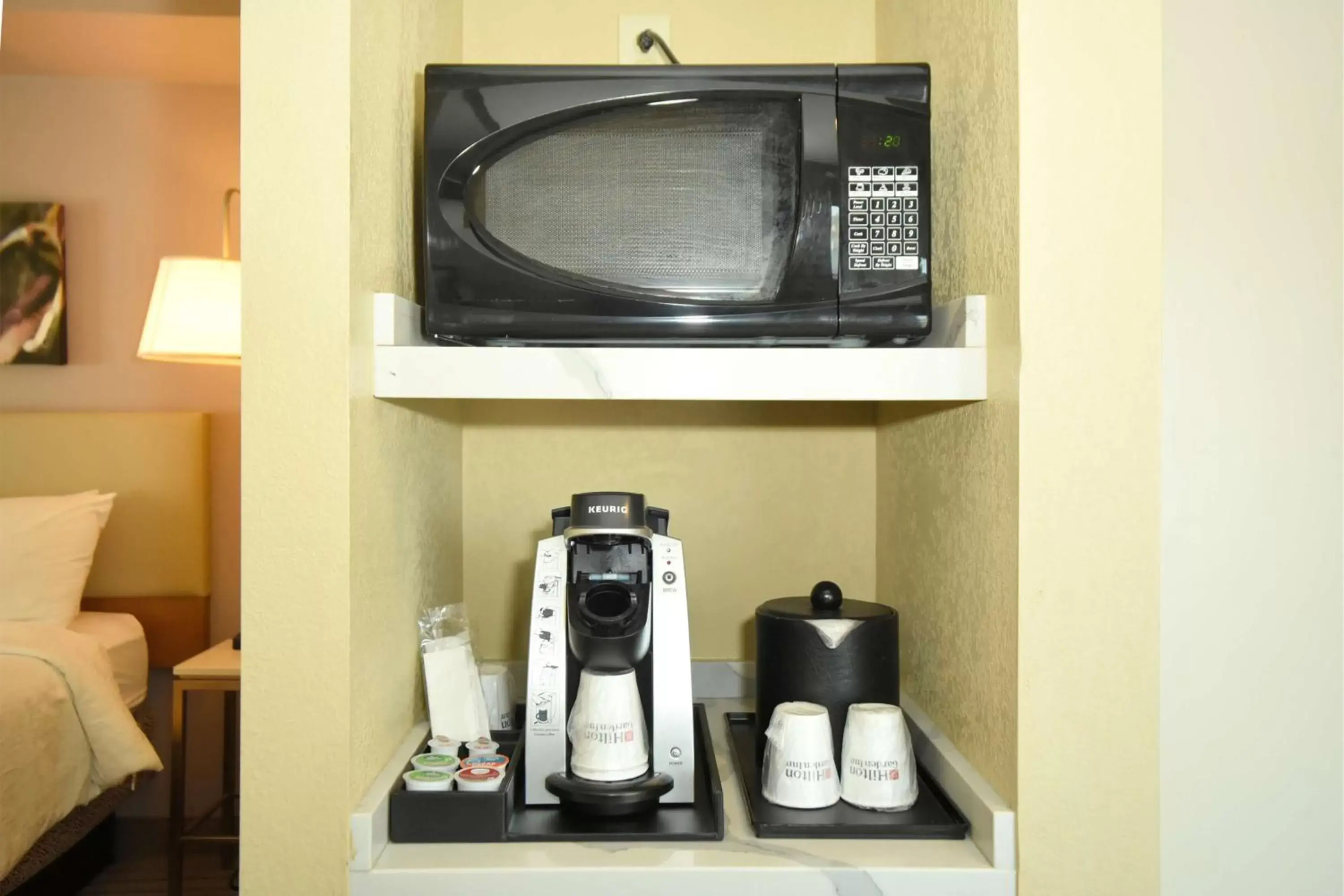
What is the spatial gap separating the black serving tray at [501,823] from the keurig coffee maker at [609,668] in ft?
0.07

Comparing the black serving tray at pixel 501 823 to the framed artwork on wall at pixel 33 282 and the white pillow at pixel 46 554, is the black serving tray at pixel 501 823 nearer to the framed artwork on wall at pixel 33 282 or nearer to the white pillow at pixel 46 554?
the white pillow at pixel 46 554

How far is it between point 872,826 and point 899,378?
394 mm

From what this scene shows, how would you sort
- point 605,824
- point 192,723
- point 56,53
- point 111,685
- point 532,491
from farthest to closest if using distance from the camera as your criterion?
point 192,723 → point 56,53 → point 111,685 → point 532,491 → point 605,824

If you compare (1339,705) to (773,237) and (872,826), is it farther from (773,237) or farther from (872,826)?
(773,237)

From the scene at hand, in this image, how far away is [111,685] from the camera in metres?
2.31

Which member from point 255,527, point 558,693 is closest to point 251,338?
point 255,527

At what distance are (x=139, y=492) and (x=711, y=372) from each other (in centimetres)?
257

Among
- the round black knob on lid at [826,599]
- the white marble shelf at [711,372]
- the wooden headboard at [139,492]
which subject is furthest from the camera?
the wooden headboard at [139,492]

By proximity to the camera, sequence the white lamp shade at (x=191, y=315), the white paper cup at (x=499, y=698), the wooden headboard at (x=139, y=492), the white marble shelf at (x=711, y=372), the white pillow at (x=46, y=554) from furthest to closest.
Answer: the wooden headboard at (x=139, y=492)
the white pillow at (x=46, y=554)
the white lamp shade at (x=191, y=315)
the white paper cup at (x=499, y=698)
the white marble shelf at (x=711, y=372)

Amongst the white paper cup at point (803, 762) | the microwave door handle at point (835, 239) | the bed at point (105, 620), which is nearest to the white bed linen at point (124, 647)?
the bed at point (105, 620)

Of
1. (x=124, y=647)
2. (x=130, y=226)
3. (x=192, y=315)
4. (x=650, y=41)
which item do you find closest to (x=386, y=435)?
(x=650, y=41)

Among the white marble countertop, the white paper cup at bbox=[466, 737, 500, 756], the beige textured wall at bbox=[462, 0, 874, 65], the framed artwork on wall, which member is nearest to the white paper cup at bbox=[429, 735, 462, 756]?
the white paper cup at bbox=[466, 737, 500, 756]

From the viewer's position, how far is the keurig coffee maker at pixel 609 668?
2.99 ft

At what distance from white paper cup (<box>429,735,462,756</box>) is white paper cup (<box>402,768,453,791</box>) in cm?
5
